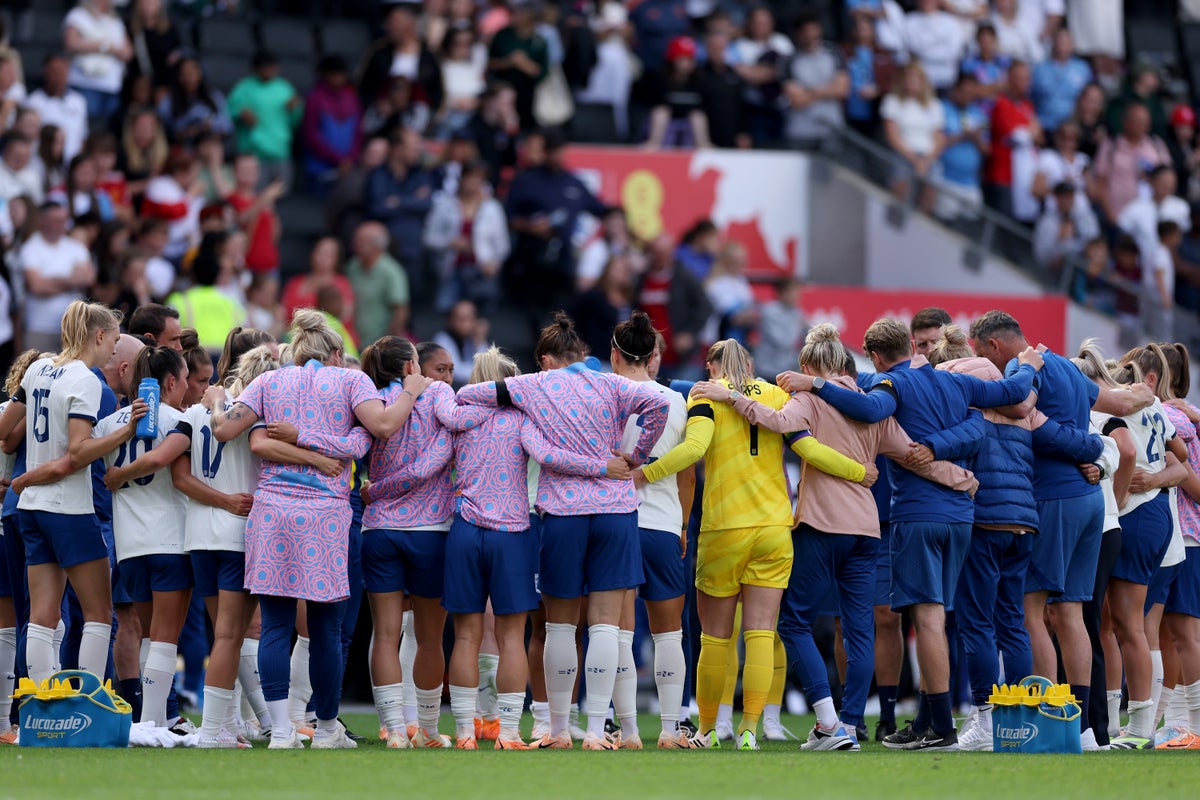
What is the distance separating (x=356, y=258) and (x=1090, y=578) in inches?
306

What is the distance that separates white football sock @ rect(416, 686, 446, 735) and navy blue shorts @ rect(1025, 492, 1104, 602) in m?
3.19

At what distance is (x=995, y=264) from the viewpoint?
1919cm

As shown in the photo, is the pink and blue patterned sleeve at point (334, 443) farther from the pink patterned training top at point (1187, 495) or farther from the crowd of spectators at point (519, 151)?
the crowd of spectators at point (519, 151)

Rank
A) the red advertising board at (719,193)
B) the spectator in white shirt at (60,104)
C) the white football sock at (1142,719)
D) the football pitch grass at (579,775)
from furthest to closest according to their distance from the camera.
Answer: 1. the red advertising board at (719,193)
2. the spectator in white shirt at (60,104)
3. the white football sock at (1142,719)
4. the football pitch grass at (579,775)

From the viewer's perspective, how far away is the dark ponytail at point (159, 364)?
29.9 feet

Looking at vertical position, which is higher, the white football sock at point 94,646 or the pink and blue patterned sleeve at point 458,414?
the pink and blue patterned sleeve at point 458,414

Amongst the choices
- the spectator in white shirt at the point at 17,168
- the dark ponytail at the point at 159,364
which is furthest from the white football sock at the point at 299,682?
the spectator in white shirt at the point at 17,168

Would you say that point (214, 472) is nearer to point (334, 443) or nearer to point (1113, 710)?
point (334, 443)

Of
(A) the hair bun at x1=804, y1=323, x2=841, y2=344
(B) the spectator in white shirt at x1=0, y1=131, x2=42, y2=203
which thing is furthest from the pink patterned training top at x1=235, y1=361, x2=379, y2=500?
(B) the spectator in white shirt at x1=0, y1=131, x2=42, y2=203

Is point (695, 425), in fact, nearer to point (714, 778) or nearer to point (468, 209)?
point (714, 778)

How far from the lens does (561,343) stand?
928 centimetres

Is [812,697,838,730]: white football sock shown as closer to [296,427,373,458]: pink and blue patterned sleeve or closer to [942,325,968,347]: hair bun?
[942,325,968,347]: hair bun

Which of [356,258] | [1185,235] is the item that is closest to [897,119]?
[1185,235]

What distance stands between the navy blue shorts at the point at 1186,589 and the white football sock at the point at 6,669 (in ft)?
20.9
